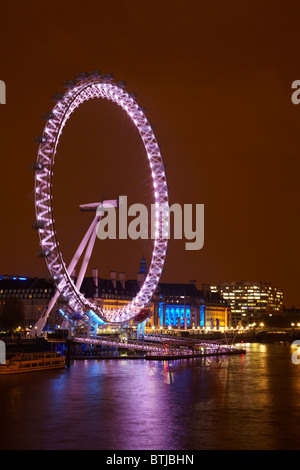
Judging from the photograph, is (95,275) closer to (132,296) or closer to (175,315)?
(132,296)

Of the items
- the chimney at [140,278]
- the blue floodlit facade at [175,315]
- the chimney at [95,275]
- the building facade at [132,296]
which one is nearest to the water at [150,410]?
the building facade at [132,296]

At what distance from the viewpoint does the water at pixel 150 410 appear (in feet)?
69.7

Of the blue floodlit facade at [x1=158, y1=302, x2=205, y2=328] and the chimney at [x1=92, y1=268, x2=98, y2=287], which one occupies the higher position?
the chimney at [x1=92, y1=268, x2=98, y2=287]

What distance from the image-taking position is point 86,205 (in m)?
52.7

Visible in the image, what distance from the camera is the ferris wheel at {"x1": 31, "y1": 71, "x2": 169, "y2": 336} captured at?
43812 millimetres

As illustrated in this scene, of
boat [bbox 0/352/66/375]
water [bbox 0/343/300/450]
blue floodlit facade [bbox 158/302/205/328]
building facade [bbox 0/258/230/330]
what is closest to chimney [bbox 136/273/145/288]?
building facade [bbox 0/258/230/330]

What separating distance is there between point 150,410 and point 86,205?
92.1 feet

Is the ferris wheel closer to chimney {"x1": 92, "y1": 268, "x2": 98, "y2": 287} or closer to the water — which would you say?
the water

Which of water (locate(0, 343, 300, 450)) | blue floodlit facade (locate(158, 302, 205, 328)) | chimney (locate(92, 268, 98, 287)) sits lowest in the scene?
water (locate(0, 343, 300, 450))

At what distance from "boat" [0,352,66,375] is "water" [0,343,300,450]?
58.1 inches

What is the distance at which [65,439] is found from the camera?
70.2ft
